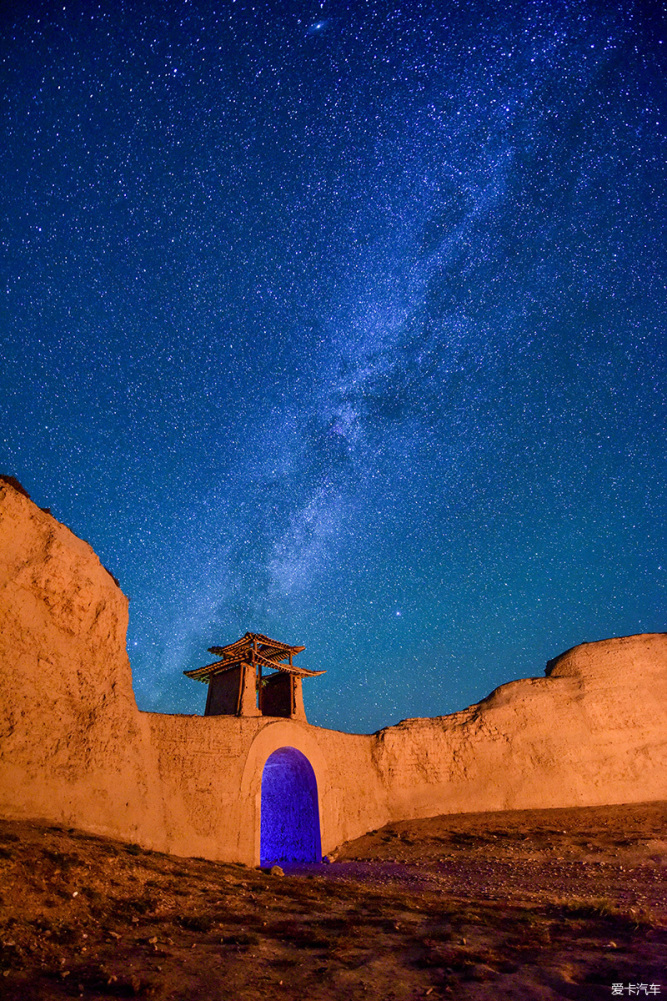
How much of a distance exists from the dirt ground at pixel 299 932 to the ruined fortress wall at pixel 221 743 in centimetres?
164

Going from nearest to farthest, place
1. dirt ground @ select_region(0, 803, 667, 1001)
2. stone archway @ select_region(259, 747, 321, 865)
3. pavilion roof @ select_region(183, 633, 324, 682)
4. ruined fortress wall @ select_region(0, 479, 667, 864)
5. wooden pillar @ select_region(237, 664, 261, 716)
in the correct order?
dirt ground @ select_region(0, 803, 667, 1001) < ruined fortress wall @ select_region(0, 479, 667, 864) < stone archway @ select_region(259, 747, 321, 865) < wooden pillar @ select_region(237, 664, 261, 716) < pavilion roof @ select_region(183, 633, 324, 682)

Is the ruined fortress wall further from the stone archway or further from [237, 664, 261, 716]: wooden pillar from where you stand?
[237, 664, 261, 716]: wooden pillar

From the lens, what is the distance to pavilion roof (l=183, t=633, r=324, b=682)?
18.3 meters

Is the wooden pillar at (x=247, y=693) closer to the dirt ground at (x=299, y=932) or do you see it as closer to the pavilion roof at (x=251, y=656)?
the pavilion roof at (x=251, y=656)

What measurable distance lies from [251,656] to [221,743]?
14.5ft

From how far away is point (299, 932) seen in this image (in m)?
5.52

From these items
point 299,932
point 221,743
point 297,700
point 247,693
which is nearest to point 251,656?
point 247,693

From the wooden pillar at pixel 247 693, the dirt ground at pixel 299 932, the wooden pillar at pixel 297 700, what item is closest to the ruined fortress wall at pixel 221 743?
the dirt ground at pixel 299 932

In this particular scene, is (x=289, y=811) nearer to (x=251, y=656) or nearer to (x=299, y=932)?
(x=251, y=656)

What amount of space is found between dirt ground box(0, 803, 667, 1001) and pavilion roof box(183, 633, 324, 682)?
29.4 feet

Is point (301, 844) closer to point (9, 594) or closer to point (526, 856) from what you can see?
point (526, 856)

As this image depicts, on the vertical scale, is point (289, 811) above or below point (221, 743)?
below

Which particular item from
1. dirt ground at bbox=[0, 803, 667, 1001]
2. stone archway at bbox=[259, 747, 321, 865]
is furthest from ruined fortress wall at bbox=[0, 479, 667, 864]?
dirt ground at bbox=[0, 803, 667, 1001]

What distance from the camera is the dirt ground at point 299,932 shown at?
404 centimetres
